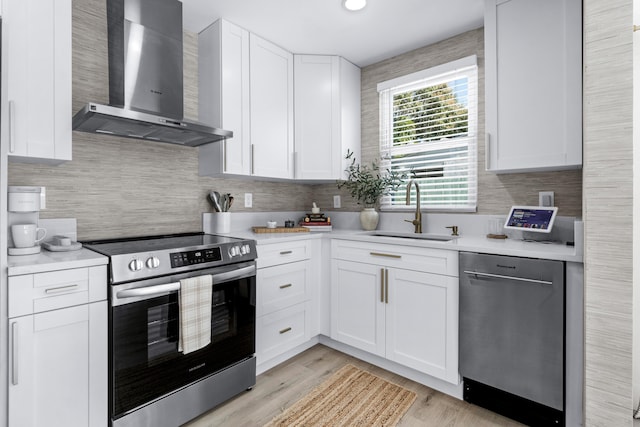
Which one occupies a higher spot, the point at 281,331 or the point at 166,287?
the point at 166,287

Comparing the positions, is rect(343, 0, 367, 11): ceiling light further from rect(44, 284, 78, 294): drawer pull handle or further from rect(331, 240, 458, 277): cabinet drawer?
rect(44, 284, 78, 294): drawer pull handle

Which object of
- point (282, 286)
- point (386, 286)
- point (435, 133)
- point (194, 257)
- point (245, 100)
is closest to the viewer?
point (194, 257)

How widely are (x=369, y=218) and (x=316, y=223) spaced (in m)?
0.48

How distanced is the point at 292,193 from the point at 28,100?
6.90ft

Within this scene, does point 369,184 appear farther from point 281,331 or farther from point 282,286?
point 281,331

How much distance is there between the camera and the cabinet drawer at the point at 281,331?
223cm

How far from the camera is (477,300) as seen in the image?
1.87m

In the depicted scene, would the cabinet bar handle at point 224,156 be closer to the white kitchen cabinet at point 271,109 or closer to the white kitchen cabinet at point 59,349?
the white kitchen cabinet at point 271,109

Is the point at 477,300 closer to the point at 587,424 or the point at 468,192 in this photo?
the point at 587,424

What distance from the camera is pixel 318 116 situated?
9.56ft

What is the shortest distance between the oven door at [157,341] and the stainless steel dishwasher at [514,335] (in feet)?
4.57

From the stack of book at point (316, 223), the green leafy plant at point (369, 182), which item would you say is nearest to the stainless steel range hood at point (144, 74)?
the stack of book at point (316, 223)

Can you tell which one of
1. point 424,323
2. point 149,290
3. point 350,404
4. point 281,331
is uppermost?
point 149,290

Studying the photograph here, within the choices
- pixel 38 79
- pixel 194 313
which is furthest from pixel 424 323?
pixel 38 79
